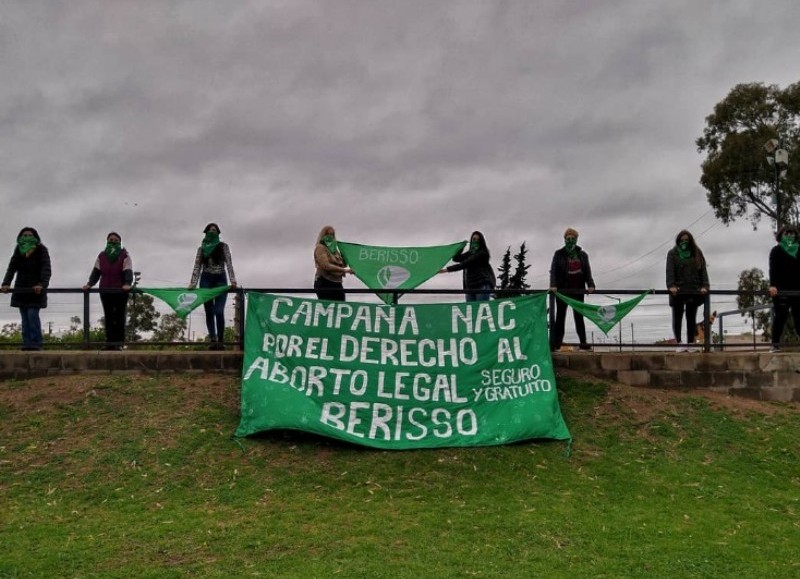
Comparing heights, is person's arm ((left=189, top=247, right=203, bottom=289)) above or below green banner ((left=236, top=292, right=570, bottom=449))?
above

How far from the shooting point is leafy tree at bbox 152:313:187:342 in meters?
9.80

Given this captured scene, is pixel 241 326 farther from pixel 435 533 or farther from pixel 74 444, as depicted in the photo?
pixel 435 533

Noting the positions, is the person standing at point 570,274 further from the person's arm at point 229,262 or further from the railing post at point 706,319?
the person's arm at point 229,262

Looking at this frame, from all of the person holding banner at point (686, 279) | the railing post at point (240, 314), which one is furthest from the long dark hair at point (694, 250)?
the railing post at point (240, 314)

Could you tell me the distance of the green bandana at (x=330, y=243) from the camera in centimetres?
965

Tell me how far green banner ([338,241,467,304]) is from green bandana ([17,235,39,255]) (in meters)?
4.48

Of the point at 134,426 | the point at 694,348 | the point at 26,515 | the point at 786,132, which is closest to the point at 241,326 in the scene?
the point at 134,426

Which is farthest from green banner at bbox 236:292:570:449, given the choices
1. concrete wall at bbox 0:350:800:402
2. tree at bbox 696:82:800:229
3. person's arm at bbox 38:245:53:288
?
tree at bbox 696:82:800:229

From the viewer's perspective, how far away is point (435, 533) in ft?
17.7

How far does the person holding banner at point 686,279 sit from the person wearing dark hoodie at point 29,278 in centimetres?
907

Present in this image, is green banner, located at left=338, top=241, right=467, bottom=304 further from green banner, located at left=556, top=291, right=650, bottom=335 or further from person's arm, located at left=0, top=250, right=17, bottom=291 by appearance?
person's arm, located at left=0, top=250, right=17, bottom=291

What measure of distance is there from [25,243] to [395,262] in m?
5.39

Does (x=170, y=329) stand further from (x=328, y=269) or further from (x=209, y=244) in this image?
(x=328, y=269)

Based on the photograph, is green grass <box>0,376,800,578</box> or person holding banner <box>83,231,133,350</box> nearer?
green grass <box>0,376,800,578</box>
